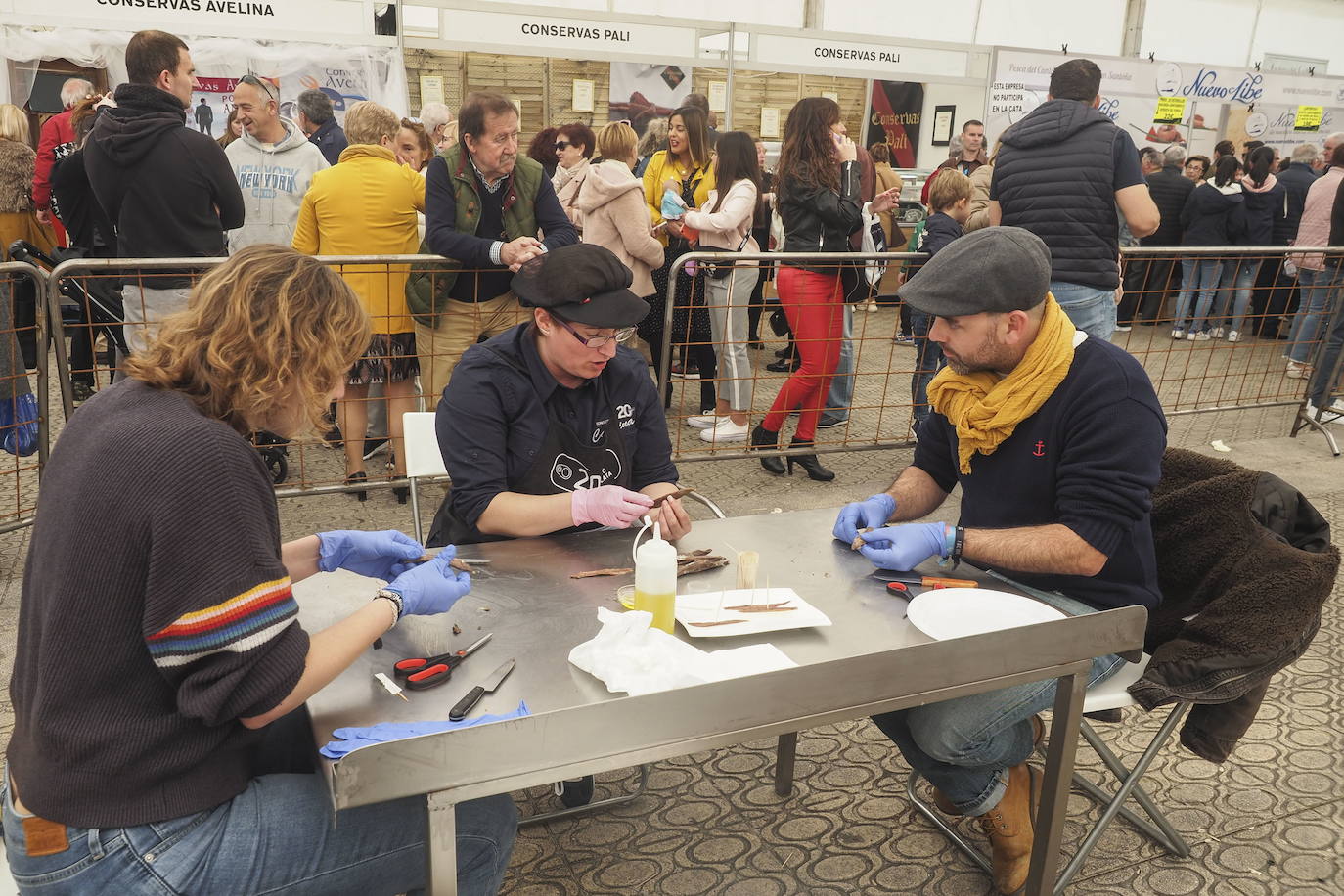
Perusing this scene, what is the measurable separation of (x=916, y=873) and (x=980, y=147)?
8.14 m

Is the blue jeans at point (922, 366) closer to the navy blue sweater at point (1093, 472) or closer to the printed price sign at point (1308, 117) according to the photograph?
the navy blue sweater at point (1093, 472)

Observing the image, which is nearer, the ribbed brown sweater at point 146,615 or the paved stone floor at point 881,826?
the ribbed brown sweater at point 146,615

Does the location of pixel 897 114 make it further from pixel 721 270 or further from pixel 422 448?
pixel 422 448

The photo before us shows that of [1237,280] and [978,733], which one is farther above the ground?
[1237,280]

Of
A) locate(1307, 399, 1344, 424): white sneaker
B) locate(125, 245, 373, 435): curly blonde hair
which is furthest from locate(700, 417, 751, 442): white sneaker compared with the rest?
locate(125, 245, 373, 435): curly blonde hair

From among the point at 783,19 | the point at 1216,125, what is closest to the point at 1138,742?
the point at 783,19

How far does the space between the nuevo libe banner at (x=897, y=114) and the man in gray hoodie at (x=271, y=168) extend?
6.96 metres

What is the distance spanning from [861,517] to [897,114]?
952 centimetres

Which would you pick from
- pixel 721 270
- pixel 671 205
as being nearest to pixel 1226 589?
pixel 721 270

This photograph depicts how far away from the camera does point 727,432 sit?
609cm

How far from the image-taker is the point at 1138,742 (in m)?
3.30

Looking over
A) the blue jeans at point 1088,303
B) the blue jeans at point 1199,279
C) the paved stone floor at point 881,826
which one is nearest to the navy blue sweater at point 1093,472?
the paved stone floor at point 881,826

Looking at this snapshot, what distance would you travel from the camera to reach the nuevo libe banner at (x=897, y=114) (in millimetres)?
10844

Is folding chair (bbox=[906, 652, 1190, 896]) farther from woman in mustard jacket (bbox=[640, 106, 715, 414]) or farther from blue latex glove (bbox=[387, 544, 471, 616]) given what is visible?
woman in mustard jacket (bbox=[640, 106, 715, 414])
